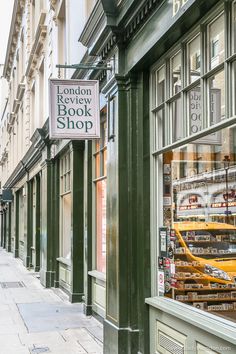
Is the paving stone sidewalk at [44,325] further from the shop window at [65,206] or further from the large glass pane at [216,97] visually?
the large glass pane at [216,97]

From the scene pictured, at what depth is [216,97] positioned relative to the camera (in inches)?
217

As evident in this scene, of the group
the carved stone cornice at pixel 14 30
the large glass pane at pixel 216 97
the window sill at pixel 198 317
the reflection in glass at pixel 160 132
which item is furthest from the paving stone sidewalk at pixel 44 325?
the carved stone cornice at pixel 14 30

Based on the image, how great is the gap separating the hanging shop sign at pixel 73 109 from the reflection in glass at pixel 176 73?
259 centimetres

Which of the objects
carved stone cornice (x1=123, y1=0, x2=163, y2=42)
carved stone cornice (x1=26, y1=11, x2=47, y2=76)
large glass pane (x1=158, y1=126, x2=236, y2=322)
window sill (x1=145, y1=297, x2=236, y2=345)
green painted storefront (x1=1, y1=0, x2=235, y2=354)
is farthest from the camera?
carved stone cornice (x1=26, y1=11, x2=47, y2=76)

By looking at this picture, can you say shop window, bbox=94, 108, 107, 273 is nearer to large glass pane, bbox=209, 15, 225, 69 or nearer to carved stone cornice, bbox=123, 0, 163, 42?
carved stone cornice, bbox=123, 0, 163, 42

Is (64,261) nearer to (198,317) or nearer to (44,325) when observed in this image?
(44,325)

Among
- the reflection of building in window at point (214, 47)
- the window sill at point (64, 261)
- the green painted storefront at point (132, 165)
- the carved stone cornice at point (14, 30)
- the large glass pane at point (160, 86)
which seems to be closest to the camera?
the reflection of building in window at point (214, 47)

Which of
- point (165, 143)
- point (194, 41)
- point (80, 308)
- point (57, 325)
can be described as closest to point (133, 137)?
point (165, 143)

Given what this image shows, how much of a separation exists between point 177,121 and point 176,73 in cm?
59

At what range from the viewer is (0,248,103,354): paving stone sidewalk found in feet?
27.2

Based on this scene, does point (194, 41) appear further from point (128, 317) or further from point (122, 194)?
point (128, 317)

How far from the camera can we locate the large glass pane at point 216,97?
17.6ft

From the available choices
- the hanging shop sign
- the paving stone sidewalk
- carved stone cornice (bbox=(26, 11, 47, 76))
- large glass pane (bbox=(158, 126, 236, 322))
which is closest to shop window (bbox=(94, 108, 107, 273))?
the hanging shop sign

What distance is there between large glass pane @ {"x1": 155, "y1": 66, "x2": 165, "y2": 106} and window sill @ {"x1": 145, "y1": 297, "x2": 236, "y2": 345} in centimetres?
258
